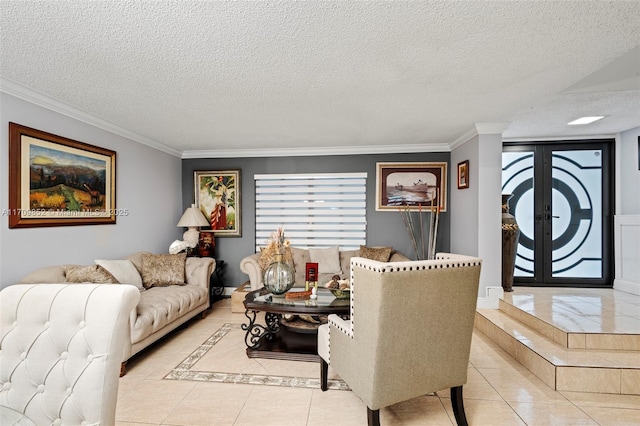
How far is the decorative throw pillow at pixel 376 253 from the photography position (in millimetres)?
4738

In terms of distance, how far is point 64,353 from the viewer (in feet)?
4.10

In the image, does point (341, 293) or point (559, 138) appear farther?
point (559, 138)

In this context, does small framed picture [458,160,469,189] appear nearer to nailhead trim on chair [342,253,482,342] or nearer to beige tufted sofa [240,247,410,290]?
beige tufted sofa [240,247,410,290]

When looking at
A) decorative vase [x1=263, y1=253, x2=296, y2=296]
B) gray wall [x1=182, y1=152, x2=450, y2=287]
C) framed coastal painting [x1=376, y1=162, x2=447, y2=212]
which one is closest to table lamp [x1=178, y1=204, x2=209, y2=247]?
gray wall [x1=182, y1=152, x2=450, y2=287]

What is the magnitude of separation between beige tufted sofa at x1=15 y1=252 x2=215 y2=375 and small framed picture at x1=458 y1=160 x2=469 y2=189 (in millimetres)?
3638

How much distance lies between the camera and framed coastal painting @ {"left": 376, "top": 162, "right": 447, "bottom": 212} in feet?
16.8

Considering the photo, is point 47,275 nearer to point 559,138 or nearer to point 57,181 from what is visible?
point 57,181

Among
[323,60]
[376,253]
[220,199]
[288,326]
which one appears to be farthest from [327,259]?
[323,60]

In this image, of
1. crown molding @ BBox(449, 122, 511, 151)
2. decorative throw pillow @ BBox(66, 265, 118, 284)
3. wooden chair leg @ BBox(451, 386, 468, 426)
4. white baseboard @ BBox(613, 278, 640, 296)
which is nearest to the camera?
wooden chair leg @ BBox(451, 386, 468, 426)

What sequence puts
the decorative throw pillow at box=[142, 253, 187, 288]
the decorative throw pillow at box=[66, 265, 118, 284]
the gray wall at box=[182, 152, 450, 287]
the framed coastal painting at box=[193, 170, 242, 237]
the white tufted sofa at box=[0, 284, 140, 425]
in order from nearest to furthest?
1. the white tufted sofa at box=[0, 284, 140, 425]
2. the decorative throw pillow at box=[66, 265, 118, 284]
3. the decorative throw pillow at box=[142, 253, 187, 288]
4. the gray wall at box=[182, 152, 450, 287]
5. the framed coastal painting at box=[193, 170, 242, 237]

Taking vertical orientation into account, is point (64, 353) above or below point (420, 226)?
below

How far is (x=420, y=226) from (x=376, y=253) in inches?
37.0

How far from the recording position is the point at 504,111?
340 cm

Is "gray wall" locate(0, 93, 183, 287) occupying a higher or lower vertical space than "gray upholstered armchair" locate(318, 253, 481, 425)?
higher
